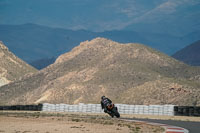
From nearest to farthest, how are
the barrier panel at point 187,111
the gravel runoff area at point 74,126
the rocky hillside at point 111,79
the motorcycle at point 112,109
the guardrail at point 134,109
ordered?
the gravel runoff area at point 74,126, the motorcycle at point 112,109, the barrier panel at point 187,111, the guardrail at point 134,109, the rocky hillside at point 111,79

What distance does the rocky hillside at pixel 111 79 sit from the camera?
112750 mm

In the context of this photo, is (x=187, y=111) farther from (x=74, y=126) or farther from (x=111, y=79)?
(x=111, y=79)

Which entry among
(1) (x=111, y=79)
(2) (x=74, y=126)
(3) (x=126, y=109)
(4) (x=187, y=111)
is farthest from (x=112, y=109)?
(1) (x=111, y=79)

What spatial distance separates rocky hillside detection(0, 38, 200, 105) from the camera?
112750mm

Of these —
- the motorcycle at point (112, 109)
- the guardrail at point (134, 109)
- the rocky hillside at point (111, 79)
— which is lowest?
the motorcycle at point (112, 109)

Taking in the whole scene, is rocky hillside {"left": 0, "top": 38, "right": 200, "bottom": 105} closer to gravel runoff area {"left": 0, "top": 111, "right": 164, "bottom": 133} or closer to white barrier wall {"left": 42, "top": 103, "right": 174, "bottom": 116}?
white barrier wall {"left": 42, "top": 103, "right": 174, "bottom": 116}

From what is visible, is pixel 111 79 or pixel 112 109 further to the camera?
pixel 111 79

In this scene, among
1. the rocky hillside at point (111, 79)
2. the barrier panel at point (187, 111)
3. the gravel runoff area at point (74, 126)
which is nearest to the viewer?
the gravel runoff area at point (74, 126)

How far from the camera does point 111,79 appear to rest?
5458 inches

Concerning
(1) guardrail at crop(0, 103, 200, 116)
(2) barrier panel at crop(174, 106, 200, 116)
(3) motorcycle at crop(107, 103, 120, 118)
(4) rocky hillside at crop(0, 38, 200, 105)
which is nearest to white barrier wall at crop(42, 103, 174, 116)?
(1) guardrail at crop(0, 103, 200, 116)

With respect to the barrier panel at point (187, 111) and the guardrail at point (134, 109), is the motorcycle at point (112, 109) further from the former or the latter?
the guardrail at point (134, 109)

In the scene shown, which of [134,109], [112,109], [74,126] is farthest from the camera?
[134,109]

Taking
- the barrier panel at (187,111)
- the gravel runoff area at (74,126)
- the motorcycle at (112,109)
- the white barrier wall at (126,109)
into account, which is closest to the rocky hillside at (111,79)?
the white barrier wall at (126,109)

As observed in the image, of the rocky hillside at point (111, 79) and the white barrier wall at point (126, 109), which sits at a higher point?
the rocky hillside at point (111, 79)
